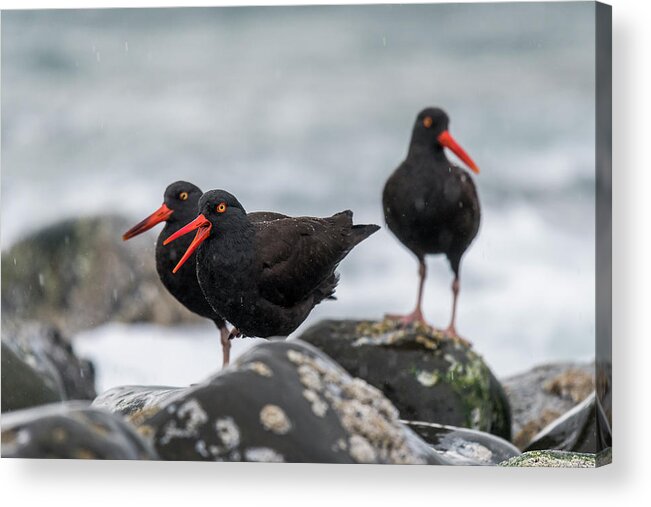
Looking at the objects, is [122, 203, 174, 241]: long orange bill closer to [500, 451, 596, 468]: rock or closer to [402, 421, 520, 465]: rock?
[402, 421, 520, 465]: rock

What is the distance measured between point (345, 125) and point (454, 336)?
133 cm

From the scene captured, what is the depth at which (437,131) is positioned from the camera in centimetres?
620

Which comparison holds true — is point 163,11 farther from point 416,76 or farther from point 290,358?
point 290,358

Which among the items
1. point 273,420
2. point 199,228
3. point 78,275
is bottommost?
point 273,420

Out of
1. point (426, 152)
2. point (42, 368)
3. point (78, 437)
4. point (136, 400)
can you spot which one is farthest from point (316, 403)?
point (42, 368)

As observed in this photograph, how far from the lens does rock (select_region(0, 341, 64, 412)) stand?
645 cm

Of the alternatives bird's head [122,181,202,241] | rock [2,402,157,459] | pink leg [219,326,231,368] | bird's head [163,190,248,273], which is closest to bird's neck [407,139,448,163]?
bird's head [163,190,248,273]

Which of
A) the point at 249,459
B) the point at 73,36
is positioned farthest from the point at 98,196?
the point at 249,459

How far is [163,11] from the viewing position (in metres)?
6.32

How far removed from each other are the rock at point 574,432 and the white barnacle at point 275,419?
1.40 meters

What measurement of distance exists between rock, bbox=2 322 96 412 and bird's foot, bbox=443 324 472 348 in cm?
207

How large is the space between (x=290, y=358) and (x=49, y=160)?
185cm

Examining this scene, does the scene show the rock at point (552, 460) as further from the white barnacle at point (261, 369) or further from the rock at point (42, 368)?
the rock at point (42, 368)

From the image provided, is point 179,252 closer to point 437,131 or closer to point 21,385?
point 21,385
